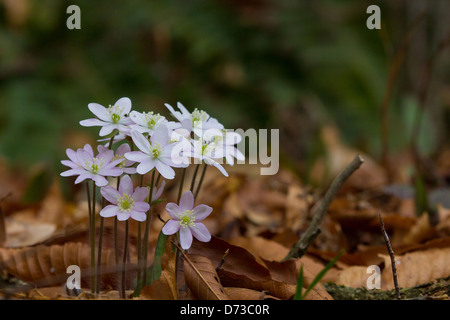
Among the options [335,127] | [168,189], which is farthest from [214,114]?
[168,189]

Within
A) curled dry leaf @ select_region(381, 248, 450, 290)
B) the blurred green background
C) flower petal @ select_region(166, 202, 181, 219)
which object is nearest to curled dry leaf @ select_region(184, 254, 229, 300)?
flower petal @ select_region(166, 202, 181, 219)

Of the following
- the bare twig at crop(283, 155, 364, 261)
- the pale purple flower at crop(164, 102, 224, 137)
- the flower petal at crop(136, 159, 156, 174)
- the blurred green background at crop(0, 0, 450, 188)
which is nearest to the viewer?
the flower petal at crop(136, 159, 156, 174)

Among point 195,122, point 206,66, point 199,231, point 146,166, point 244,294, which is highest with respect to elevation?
point 206,66

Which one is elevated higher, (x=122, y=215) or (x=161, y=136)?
(x=161, y=136)

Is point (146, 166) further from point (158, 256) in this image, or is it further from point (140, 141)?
point (158, 256)

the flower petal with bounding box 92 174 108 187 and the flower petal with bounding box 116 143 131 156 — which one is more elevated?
the flower petal with bounding box 116 143 131 156

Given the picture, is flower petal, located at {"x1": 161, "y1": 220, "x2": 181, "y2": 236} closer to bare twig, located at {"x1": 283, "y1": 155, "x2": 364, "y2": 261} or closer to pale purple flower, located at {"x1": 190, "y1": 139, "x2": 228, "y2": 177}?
pale purple flower, located at {"x1": 190, "y1": 139, "x2": 228, "y2": 177}

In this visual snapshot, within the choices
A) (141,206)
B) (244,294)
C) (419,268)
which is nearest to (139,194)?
(141,206)
